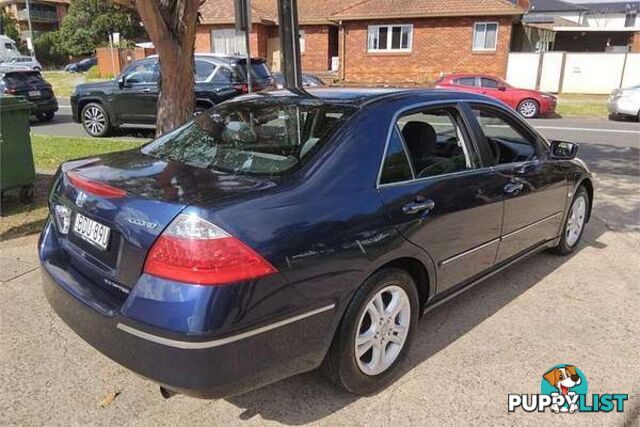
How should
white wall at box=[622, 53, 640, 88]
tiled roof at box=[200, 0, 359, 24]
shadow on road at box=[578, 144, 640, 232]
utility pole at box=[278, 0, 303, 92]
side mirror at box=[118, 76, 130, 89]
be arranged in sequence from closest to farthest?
1. shadow on road at box=[578, 144, 640, 232]
2. utility pole at box=[278, 0, 303, 92]
3. side mirror at box=[118, 76, 130, 89]
4. white wall at box=[622, 53, 640, 88]
5. tiled roof at box=[200, 0, 359, 24]

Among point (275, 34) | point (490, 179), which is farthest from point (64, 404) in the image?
point (275, 34)

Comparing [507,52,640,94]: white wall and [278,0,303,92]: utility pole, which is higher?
[278,0,303,92]: utility pole

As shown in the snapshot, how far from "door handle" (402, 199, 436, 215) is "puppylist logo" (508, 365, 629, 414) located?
112 cm

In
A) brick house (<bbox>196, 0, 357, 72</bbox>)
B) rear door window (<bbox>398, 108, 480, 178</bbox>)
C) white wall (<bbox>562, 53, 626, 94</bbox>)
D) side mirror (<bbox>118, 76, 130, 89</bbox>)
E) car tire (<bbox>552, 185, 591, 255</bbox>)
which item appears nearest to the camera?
rear door window (<bbox>398, 108, 480, 178</bbox>)

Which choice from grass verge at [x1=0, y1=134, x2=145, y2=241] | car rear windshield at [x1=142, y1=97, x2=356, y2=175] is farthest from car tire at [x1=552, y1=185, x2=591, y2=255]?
grass verge at [x1=0, y1=134, x2=145, y2=241]

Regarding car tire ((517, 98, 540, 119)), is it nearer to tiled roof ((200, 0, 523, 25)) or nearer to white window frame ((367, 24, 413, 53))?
tiled roof ((200, 0, 523, 25))

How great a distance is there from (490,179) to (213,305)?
222 cm

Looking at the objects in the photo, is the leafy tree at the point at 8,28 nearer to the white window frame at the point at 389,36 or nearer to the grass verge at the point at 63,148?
the white window frame at the point at 389,36

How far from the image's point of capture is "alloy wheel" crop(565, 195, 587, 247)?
4.86 metres

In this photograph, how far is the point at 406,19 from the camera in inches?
1035

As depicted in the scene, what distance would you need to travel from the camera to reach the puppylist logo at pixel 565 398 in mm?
2840

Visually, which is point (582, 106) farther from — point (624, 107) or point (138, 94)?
point (138, 94)

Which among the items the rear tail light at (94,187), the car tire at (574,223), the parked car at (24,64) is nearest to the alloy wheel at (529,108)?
the car tire at (574,223)

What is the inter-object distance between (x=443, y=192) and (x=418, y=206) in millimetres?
310
